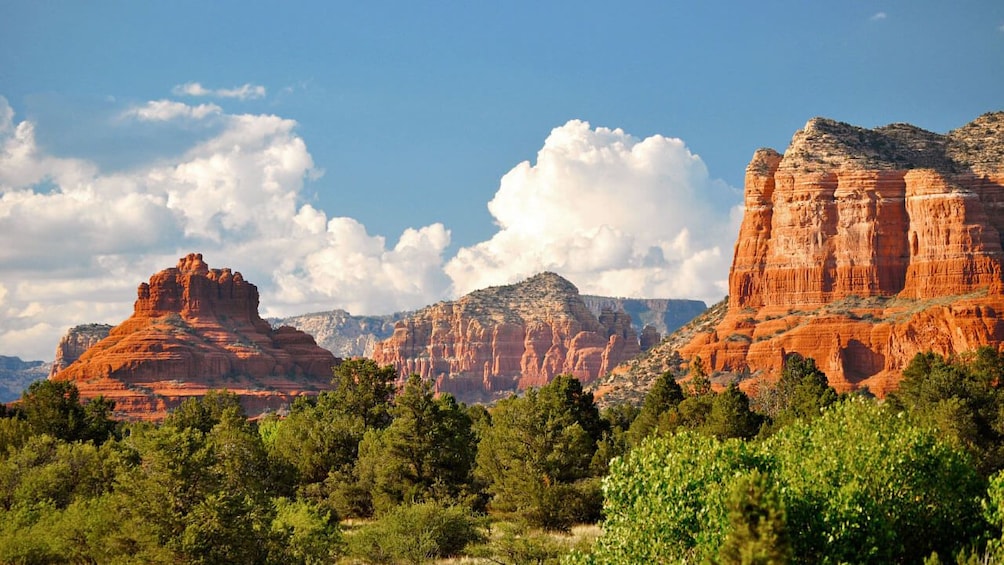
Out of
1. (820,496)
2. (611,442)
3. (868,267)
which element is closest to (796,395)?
(611,442)

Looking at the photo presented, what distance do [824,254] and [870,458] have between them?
543ft

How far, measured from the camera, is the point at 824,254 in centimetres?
18988

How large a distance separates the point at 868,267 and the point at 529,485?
474 feet

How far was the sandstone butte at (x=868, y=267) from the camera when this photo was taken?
168 meters

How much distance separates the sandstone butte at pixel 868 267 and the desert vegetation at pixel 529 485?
84864 millimetres

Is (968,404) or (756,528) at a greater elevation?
(968,404)

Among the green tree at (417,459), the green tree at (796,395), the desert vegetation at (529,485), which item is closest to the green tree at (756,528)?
the desert vegetation at (529,485)

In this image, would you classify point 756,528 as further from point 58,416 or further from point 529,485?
point 58,416

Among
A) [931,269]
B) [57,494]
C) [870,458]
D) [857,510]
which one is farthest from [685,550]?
[931,269]

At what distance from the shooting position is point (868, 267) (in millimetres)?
185125

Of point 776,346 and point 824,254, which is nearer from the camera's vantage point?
point 776,346

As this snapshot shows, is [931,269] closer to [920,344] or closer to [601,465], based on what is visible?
[920,344]

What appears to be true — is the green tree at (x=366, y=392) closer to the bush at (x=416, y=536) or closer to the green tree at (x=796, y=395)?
the green tree at (x=796, y=395)

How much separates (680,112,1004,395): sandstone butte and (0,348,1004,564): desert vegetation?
278ft
